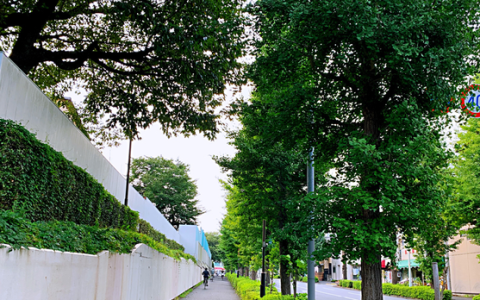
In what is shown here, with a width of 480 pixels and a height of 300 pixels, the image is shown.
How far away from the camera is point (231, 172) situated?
14938mm

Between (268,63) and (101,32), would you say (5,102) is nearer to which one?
(268,63)

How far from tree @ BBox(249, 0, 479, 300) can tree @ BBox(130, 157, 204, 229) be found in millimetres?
46499

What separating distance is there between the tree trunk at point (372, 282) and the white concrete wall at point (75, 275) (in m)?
4.67

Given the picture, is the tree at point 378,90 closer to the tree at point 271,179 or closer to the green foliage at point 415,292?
the tree at point 271,179

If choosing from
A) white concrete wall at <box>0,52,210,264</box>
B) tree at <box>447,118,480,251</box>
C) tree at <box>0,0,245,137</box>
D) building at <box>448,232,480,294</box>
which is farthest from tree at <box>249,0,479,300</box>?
building at <box>448,232,480,294</box>

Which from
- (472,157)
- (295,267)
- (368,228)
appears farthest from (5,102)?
(472,157)

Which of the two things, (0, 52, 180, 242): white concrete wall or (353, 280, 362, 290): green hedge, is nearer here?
(0, 52, 180, 242): white concrete wall

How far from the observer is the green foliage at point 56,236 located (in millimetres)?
4066

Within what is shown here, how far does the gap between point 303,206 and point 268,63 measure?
2987 millimetres

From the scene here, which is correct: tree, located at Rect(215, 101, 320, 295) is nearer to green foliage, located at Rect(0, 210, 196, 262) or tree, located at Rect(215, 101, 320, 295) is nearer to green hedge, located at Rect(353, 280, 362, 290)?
green foliage, located at Rect(0, 210, 196, 262)

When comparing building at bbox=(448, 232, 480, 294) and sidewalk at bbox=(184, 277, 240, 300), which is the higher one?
building at bbox=(448, 232, 480, 294)

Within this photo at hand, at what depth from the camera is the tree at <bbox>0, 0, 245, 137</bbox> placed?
1006 cm

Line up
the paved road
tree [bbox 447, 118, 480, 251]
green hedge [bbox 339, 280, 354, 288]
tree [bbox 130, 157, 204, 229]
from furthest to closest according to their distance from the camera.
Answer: tree [bbox 130, 157, 204, 229] → green hedge [bbox 339, 280, 354, 288] → the paved road → tree [bbox 447, 118, 480, 251]

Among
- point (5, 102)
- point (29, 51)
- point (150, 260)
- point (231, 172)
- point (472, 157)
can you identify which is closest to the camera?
point (5, 102)
